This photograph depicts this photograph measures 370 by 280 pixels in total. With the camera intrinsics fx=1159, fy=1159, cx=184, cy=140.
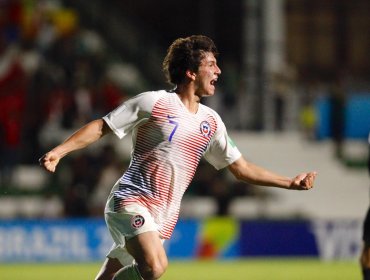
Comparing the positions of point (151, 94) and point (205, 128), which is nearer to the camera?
Answer: point (151, 94)

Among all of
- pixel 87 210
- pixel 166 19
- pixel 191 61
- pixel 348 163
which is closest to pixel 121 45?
pixel 166 19

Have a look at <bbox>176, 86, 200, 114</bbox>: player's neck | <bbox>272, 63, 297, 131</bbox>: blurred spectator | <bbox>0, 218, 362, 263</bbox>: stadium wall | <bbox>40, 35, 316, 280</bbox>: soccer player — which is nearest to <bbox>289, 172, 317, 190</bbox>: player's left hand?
<bbox>40, 35, 316, 280</bbox>: soccer player

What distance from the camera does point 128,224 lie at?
8.02 m

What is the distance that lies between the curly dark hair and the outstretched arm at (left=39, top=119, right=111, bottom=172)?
2.47 ft

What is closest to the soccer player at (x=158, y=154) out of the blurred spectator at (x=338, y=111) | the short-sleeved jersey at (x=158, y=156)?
the short-sleeved jersey at (x=158, y=156)

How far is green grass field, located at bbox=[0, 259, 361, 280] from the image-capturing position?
14.7 metres

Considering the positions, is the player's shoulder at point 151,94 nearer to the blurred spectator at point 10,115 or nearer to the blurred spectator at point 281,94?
the blurred spectator at point 10,115

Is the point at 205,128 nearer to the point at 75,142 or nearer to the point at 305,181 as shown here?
the point at 305,181

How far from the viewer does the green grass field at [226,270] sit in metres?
14.7

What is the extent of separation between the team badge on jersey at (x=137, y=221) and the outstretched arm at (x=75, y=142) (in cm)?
63

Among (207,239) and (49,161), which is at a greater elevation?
(49,161)

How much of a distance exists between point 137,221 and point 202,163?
11541 mm

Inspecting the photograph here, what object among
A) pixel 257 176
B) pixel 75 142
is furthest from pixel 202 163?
pixel 75 142

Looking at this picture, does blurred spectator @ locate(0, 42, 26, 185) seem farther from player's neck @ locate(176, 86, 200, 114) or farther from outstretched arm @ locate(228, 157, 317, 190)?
player's neck @ locate(176, 86, 200, 114)
